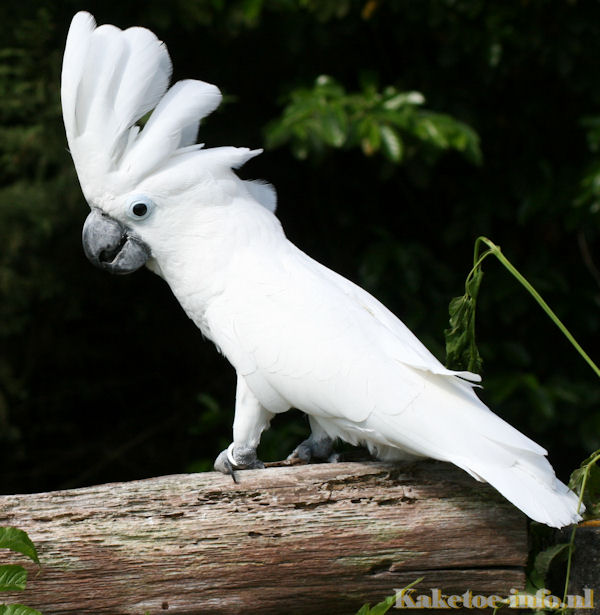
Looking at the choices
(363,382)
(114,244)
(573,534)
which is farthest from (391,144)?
(573,534)

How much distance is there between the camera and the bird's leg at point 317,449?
8.14ft

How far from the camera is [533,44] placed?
378 centimetres

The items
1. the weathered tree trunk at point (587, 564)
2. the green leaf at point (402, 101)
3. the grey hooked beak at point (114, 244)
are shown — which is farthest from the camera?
the green leaf at point (402, 101)

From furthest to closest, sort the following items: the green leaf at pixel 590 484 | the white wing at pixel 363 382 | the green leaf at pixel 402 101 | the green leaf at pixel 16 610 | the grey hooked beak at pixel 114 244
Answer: the green leaf at pixel 402 101 → the grey hooked beak at pixel 114 244 → the green leaf at pixel 590 484 → the white wing at pixel 363 382 → the green leaf at pixel 16 610

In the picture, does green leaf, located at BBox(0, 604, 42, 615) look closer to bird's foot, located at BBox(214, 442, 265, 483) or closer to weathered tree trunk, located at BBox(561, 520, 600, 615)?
bird's foot, located at BBox(214, 442, 265, 483)

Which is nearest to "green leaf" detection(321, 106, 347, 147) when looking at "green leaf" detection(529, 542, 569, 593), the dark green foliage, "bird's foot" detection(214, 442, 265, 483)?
the dark green foliage

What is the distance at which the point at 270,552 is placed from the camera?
2131 millimetres

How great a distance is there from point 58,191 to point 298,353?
2.12m

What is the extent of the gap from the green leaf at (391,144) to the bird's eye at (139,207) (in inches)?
50.9

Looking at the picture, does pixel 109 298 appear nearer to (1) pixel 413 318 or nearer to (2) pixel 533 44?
(1) pixel 413 318

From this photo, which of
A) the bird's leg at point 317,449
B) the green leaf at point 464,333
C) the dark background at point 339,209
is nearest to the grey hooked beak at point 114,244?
the bird's leg at point 317,449

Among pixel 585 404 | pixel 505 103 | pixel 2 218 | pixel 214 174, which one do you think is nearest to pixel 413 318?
pixel 585 404

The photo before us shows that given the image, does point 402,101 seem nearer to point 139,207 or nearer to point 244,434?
point 139,207

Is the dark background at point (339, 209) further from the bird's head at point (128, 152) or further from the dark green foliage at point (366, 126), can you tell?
the bird's head at point (128, 152)
